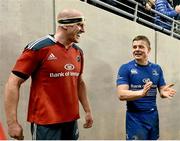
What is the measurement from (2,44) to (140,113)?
84.7 inches

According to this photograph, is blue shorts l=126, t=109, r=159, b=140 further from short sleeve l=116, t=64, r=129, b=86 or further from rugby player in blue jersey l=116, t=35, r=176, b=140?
short sleeve l=116, t=64, r=129, b=86

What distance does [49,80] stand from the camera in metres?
3.81

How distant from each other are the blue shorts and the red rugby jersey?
1.38 metres

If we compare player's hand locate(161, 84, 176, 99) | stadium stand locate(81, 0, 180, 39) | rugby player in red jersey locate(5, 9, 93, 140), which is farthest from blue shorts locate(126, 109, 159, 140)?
stadium stand locate(81, 0, 180, 39)

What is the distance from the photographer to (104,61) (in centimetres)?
726

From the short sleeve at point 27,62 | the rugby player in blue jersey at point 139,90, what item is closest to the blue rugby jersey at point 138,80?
the rugby player in blue jersey at point 139,90

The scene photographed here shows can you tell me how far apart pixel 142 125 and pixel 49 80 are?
67.7 inches

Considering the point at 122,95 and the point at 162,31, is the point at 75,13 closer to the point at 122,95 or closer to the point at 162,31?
the point at 122,95

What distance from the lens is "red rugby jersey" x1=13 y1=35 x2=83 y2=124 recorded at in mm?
3740

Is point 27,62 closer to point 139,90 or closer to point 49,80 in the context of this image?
point 49,80

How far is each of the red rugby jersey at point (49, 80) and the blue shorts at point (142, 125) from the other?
1381mm

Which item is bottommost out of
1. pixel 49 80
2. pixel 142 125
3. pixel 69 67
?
pixel 142 125

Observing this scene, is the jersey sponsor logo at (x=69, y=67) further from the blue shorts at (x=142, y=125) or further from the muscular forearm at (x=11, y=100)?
the blue shorts at (x=142, y=125)

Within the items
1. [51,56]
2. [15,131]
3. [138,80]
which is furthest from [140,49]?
[15,131]
